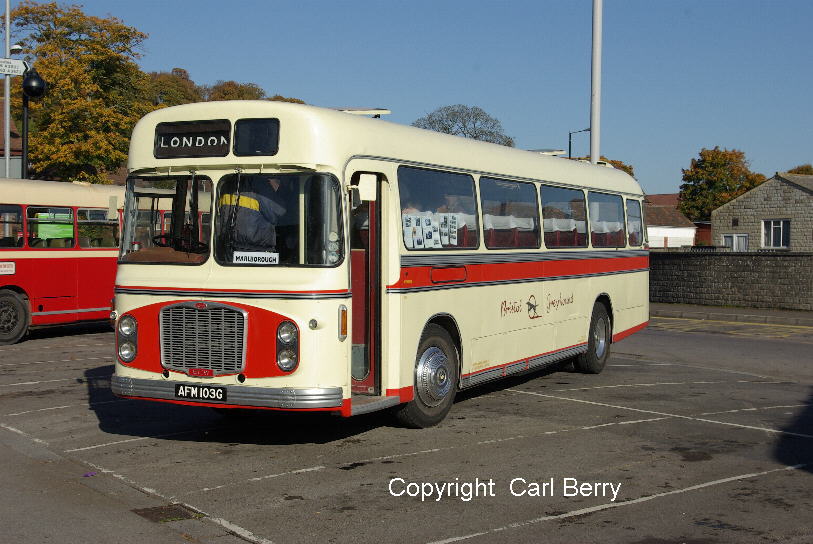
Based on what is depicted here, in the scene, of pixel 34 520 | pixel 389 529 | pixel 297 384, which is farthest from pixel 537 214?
pixel 34 520

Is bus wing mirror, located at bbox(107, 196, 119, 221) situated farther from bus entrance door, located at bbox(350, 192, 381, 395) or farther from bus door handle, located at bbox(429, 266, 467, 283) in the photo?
bus door handle, located at bbox(429, 266, 467, 283)

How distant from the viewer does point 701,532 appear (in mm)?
6602

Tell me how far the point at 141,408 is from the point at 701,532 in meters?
7.11

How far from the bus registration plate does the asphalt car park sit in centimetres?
54

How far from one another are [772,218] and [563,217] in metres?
47.5

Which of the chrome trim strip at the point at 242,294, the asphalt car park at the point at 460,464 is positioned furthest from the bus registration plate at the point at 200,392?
the chrome trim strip at the point at 242,294

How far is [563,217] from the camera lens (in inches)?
546

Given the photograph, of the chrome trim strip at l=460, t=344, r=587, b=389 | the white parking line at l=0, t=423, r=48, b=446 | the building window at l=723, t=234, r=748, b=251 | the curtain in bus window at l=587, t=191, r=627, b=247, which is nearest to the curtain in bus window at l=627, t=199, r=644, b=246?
the curtain in bus window at l=587, t=191, r=627, b=247

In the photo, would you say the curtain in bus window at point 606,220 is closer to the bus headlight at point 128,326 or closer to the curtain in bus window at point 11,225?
the bus headlight at point 128,326

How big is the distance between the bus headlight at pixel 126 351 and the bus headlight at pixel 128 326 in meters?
0.10

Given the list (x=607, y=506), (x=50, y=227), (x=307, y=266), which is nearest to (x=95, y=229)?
(x=50, y=227)

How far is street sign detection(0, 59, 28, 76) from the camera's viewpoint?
2247 centimetres

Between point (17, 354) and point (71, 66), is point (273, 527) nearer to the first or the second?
point (17, 354)

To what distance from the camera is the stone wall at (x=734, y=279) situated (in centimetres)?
2828
